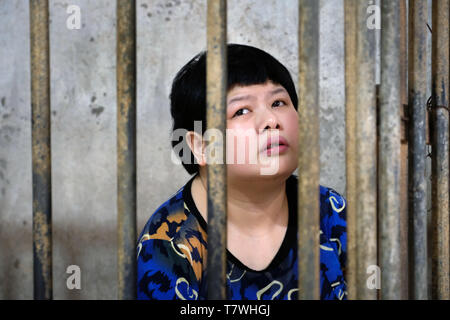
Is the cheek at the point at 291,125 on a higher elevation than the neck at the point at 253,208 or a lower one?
higher

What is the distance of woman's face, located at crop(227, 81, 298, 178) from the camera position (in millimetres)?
958

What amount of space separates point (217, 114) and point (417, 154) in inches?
12.8

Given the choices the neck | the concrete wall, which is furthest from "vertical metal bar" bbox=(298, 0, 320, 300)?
the concrete wall

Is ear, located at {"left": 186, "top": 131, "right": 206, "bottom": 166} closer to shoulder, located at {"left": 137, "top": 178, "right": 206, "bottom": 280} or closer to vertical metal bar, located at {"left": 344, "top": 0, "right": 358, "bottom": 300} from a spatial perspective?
shoulder, located at {"left": 137, "top": 178, "right": 206, "bottom": 280}

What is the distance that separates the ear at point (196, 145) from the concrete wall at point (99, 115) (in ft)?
2.90

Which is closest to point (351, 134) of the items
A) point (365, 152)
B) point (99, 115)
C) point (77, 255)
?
point (365, 152)

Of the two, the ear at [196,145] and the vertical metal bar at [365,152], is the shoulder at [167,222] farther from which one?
the vertical metal bar at [365,152]

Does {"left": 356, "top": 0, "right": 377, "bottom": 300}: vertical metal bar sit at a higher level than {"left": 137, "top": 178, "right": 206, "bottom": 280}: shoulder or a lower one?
higher

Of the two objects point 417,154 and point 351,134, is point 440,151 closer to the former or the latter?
point 417,154

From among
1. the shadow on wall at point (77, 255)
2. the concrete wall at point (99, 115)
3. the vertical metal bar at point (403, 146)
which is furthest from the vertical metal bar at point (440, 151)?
the shadow on wall at point (77, 255)

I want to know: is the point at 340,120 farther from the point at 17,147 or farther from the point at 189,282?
the point at 17,147

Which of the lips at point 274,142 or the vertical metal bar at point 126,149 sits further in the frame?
the lips at point 274,142

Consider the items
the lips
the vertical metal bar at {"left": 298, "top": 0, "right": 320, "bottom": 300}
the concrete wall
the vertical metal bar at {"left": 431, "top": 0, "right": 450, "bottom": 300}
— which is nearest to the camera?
the vertical metal bar at {"left": 298, "top": 0, "right": 320, "bottom": 300}

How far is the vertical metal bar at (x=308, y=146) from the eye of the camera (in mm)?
637
